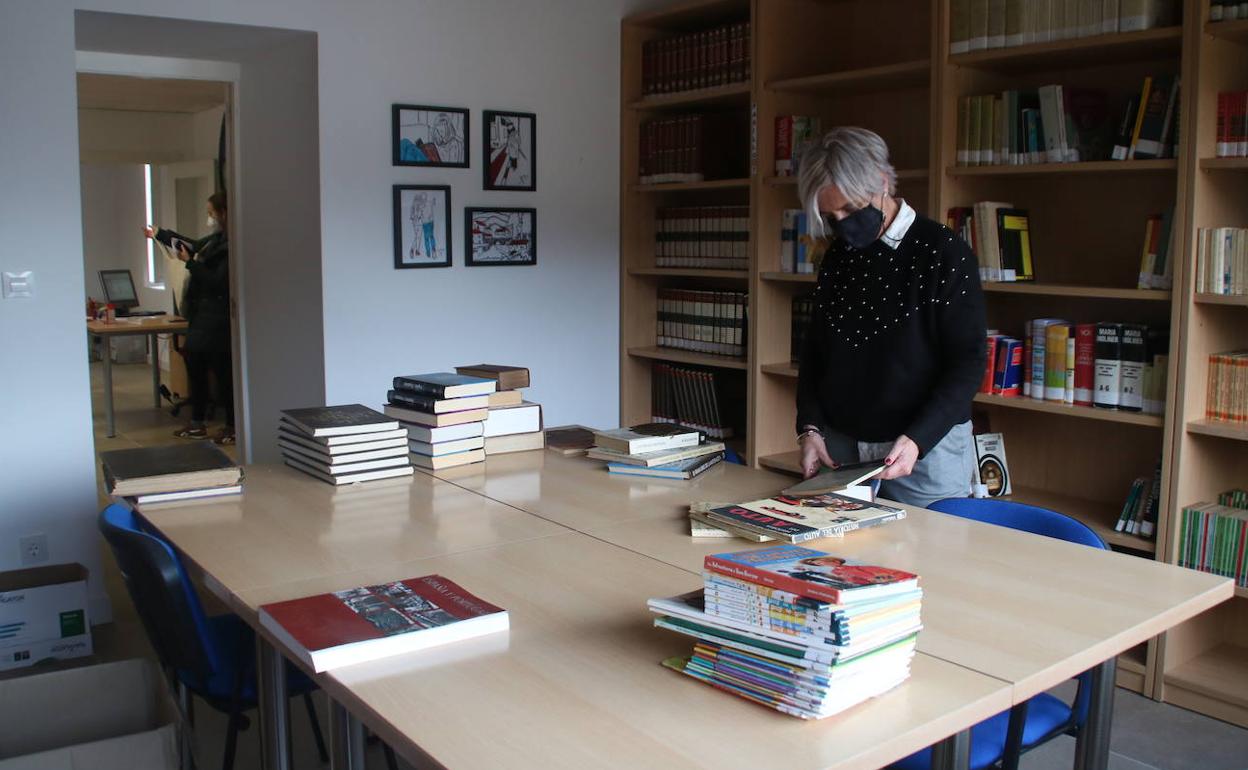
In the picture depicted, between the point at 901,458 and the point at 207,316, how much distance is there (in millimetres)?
5689

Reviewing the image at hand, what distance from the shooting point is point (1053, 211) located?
156 inches

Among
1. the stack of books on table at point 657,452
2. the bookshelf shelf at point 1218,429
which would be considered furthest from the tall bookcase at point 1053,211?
the stack of books on table at point 657,452

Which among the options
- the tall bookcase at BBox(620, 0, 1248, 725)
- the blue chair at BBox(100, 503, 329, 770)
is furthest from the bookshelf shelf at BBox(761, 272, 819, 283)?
the blue chair at BBox(100, 503, 329, 770)

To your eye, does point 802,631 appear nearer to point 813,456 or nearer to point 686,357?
point 813,456

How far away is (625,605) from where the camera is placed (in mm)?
1902

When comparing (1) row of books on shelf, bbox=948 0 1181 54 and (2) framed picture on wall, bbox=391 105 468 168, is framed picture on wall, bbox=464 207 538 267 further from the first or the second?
(1) row of books on shelf, bbox=948 0 1181 54

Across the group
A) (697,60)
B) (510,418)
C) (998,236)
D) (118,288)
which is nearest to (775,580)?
(510,418)

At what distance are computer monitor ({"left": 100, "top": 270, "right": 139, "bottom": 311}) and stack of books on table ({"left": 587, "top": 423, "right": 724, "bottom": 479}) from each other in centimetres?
890

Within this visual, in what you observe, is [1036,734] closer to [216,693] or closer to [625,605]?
[625,605]

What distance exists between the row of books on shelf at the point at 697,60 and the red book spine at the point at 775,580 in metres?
3.56

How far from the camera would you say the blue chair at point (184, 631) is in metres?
2.20

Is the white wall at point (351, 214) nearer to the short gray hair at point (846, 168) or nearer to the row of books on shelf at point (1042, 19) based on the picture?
the row of books on shelf at point (1042, 19)

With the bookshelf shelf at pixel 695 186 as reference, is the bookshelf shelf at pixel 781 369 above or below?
below

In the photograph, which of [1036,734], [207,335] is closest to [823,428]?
[1036,734]
